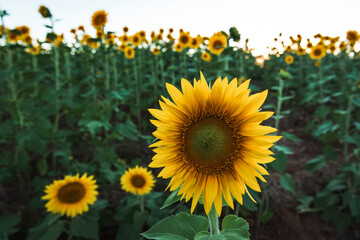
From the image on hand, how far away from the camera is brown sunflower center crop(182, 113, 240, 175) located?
2.40ft

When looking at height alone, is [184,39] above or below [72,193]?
above

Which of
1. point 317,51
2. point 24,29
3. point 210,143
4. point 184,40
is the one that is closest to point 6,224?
point 210,143

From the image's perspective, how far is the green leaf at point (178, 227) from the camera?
2.26 feet

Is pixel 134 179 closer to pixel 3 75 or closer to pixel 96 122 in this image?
pixel 96 122

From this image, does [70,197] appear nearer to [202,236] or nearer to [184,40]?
[202,236]

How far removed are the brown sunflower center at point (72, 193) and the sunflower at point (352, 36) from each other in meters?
5.53

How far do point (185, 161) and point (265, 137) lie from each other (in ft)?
0.71

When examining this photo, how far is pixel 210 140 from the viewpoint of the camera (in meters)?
0.73

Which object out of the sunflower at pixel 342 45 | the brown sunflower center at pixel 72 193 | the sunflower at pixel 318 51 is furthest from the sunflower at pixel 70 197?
the sunflower at pixel 342 45

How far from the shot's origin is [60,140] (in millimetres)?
2742

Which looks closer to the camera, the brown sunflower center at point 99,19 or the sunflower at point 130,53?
the brown sunflower center at point 99,19

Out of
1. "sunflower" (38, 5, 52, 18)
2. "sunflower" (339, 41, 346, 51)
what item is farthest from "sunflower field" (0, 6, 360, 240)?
"sunflower" (339, 41, 346, 51)

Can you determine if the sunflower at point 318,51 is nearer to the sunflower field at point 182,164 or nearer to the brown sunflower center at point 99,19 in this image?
the sunflower field at point 182,164

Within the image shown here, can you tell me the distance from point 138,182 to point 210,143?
1289 millimetres
